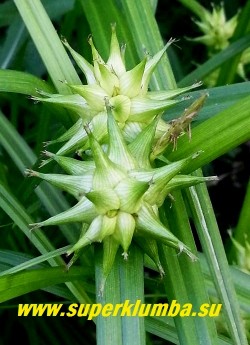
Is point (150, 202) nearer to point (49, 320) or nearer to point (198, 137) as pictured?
point (198, 137)

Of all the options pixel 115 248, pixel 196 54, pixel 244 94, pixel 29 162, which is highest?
pixel 196 54

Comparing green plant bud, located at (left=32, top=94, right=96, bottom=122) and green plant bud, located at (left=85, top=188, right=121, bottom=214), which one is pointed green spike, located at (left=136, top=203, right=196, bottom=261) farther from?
green plant bud, located at (left=32, top=94, right=96, bottom=122)

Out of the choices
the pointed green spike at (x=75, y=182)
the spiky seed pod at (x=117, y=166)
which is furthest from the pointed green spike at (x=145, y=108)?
the pointed green spike at (x=75, y=182)

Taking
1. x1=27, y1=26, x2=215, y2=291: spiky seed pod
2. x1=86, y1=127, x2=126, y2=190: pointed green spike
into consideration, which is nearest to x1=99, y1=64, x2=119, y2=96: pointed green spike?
x1=27, y1=26, x2=215, y2=291: spiky seed pod

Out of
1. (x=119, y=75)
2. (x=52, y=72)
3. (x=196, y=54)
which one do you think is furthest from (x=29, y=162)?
(x=196, y=54)

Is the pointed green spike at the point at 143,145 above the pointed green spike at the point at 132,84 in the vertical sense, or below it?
below

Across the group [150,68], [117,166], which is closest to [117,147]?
[117,166]

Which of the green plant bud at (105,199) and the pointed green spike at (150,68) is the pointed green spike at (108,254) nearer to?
the green plant bud at (105,199)
